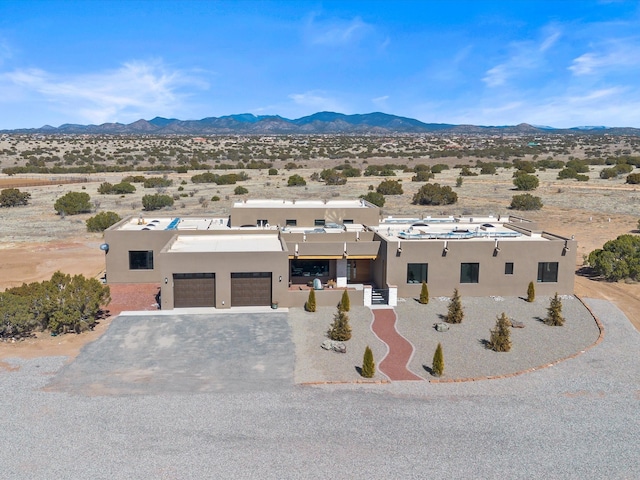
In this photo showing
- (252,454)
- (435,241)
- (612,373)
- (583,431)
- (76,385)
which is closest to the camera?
(252,454)

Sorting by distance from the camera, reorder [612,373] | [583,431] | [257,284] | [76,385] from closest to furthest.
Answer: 1. [583,431]
2. [76,385]
3. [612,373]
4. [257,284]

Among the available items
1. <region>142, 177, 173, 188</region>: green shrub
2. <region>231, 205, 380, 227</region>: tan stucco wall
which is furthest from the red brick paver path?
<region>142, 177, 173, 188</region>: green shrub

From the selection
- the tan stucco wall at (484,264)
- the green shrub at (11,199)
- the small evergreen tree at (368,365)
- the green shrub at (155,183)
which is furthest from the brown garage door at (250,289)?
the green shrub at (155,183)

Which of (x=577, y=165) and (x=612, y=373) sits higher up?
(x=577, y=165)

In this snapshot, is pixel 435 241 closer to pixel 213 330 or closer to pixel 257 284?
pixel 257 284

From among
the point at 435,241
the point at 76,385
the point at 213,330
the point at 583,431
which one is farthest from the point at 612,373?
the point at 76,385

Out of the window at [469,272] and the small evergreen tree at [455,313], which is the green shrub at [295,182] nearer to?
the window at [469,272]

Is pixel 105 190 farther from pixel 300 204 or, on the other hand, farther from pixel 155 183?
pixel 300 204
